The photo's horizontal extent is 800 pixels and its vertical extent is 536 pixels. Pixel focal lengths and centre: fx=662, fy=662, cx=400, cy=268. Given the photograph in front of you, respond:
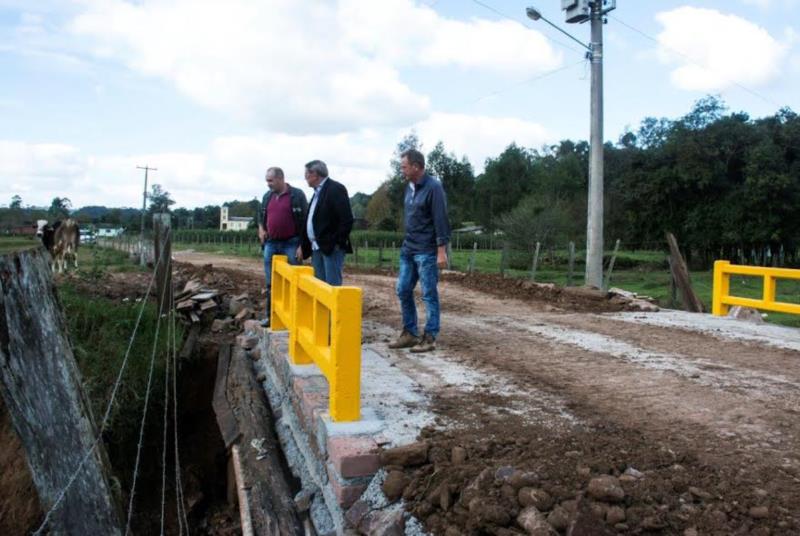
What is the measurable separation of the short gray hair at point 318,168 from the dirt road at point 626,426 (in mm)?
1666

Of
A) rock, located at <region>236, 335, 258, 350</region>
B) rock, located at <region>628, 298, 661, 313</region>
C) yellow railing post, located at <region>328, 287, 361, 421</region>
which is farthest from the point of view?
rock, located at <region>628, 298, 661, 313</region>

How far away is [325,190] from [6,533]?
12.2 feet

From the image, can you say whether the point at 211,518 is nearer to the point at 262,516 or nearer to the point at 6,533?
the point at 262,516

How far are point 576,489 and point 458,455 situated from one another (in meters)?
0.61

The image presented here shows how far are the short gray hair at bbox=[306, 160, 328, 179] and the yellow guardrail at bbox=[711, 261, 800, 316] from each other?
5.22 m

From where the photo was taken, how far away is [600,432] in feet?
11.7

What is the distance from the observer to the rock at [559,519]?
2510mm

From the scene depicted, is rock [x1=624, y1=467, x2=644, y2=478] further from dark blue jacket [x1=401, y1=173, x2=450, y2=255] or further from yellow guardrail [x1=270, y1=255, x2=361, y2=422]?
dark blue jacket [x1=401, y1=173, x2=450, y2=255]

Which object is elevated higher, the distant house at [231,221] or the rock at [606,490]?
the distant house at [231,221]

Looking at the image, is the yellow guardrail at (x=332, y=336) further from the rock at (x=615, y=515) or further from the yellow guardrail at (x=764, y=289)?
the yellow guardrail at (x=764, y=289)

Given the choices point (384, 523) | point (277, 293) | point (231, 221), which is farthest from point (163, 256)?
point (231, 221)

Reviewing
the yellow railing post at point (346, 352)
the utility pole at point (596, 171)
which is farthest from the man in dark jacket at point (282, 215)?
the utility pole at point (596, 171)

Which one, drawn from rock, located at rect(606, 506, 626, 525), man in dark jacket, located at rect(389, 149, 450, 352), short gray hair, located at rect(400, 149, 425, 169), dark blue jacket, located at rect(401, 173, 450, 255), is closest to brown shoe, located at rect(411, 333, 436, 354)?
man in dark jacket, located at rect(389, 149, 450, 352)

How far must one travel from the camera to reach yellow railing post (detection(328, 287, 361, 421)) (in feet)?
11.4
